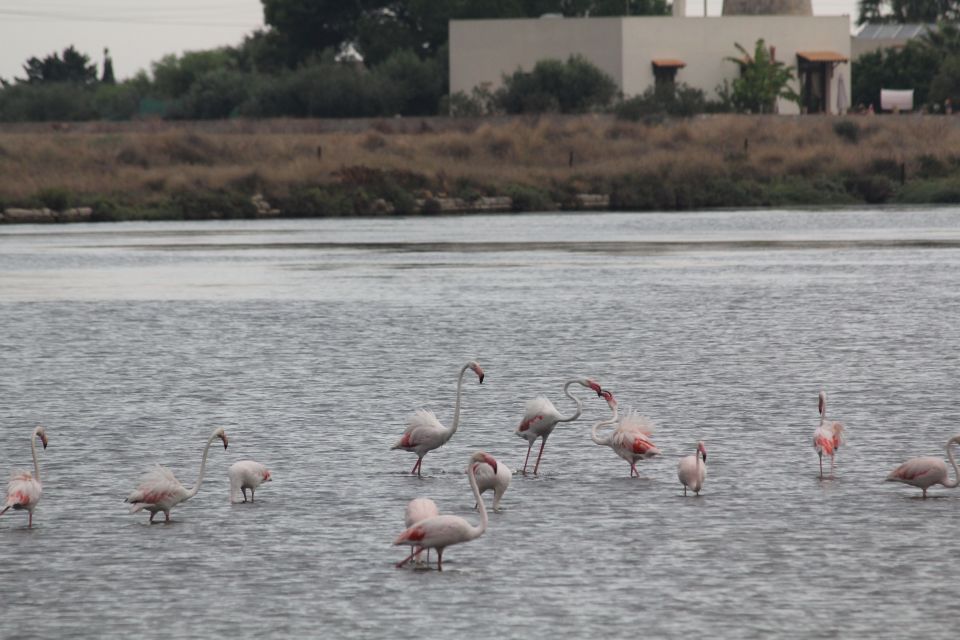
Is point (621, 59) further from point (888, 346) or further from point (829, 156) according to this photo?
point (888, 346)

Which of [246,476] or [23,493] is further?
[246,476]

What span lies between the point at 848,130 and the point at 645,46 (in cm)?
1813

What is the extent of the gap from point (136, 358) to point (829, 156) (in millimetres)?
49385

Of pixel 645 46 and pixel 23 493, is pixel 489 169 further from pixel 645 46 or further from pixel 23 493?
pixel 23 493

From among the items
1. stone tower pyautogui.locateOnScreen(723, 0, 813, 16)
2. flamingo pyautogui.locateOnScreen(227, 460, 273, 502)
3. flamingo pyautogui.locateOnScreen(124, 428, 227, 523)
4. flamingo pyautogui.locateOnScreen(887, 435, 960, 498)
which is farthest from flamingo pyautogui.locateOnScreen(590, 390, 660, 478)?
stone tower pyautogui.locateOnScreen(723, 0, 813, 16)

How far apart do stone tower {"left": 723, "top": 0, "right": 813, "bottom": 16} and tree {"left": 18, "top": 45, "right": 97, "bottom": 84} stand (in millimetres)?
58768

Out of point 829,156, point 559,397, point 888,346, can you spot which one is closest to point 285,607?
point 559,397

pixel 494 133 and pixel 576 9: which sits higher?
pixel 576 9

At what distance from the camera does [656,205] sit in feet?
208

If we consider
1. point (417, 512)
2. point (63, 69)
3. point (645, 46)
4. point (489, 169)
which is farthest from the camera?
point (63, 69)

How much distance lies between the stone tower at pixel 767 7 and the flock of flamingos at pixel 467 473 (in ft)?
278

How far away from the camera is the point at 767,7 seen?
315 ft

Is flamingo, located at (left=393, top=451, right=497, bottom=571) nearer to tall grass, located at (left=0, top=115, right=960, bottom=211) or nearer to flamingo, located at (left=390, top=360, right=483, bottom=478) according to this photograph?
flamingo, located at (left=390, top=360, right=483, bottom=478)

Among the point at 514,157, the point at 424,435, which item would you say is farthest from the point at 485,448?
the point at 514,157
